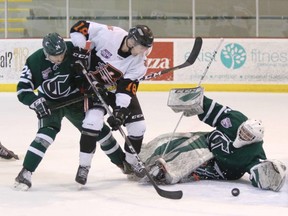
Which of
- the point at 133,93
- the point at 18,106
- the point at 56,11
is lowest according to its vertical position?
the point at 18,106

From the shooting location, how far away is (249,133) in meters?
3.06

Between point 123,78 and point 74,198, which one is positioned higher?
point 123,78

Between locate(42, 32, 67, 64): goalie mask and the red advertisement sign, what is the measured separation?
521cm

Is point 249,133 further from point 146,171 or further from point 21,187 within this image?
point 21,187

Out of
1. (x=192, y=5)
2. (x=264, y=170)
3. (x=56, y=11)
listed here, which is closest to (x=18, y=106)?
(x=56, y=11)

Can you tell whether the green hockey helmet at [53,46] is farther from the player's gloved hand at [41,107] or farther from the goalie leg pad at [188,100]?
the goalie leg pad at [188,100]

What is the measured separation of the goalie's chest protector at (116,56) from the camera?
3201mm

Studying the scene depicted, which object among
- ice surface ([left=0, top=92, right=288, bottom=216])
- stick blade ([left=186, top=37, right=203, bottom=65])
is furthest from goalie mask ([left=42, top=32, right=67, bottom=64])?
stick blade ([left=186, top=37, right=203, bottom=65])

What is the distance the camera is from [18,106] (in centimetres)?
662

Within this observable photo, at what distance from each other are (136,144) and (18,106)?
364cm

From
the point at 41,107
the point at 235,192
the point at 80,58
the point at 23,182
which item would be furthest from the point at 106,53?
the point at 235,192

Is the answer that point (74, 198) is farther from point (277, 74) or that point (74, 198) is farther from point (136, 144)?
point (277, 74)

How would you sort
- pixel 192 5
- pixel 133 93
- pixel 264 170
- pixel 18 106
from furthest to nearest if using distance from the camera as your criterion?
pixel 192 5, pixel 18 106, pixel 133 93, pixel 264 170

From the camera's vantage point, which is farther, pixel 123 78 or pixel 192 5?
pixel 192 5
